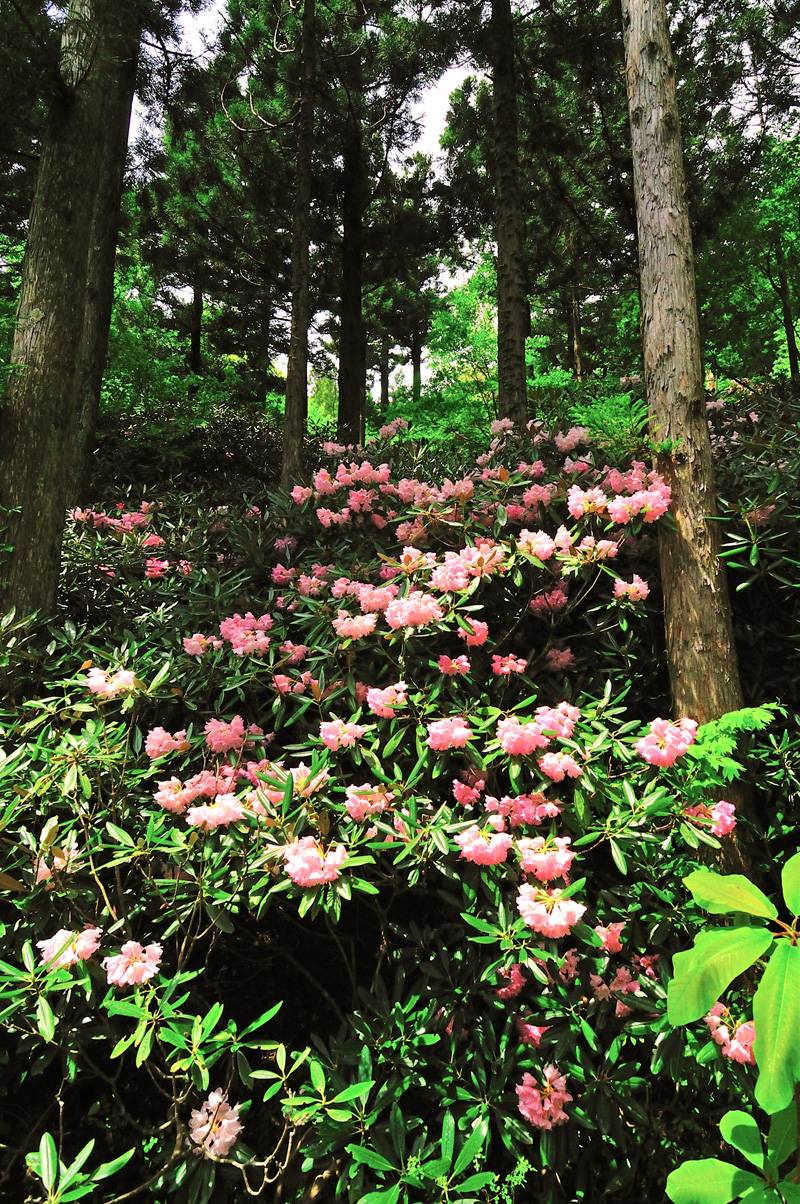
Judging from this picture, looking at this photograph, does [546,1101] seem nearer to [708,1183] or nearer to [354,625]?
[708,1183]

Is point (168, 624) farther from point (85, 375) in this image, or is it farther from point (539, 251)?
point (539, 251)

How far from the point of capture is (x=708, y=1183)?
76 cm

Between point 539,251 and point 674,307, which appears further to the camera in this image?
point 539,251

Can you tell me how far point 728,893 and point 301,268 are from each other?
6435 millimetres

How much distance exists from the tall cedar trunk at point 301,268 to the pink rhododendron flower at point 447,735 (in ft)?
14.7

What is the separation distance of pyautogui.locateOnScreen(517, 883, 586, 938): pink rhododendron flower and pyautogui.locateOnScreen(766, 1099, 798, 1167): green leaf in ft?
2.25

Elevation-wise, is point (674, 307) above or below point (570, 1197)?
above

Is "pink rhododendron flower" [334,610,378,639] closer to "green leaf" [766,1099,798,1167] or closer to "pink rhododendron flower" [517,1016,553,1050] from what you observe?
"pink rhododendron flower" [517,1016,553,1050]

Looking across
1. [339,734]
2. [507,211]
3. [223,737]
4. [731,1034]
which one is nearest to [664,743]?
[731,1034]

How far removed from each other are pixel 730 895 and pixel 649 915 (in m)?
1.36

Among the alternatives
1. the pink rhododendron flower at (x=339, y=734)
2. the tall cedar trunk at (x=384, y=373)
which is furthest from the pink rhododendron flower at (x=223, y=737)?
the tall cedar trunk at (x=384, y=373)

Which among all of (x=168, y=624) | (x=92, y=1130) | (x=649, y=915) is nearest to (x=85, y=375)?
(x=168, y=624)

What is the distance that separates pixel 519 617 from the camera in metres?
2.44

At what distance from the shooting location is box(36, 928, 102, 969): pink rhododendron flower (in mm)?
1544
